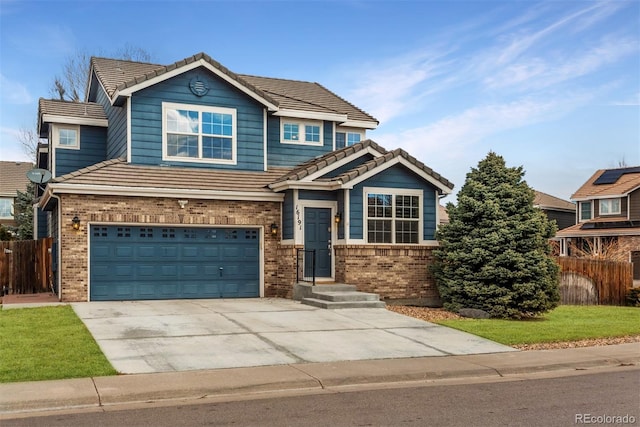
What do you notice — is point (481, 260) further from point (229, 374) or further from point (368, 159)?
point (229, 374)

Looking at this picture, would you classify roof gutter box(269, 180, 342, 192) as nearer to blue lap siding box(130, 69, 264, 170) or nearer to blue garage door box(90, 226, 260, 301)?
blue garage door box(90, 226, 260, 301)

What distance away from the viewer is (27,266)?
2144 centimetres

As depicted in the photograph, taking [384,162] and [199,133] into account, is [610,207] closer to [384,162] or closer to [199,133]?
[384,162]

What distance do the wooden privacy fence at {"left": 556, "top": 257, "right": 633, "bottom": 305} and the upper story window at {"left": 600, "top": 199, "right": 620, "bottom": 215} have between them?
1794 centimetres

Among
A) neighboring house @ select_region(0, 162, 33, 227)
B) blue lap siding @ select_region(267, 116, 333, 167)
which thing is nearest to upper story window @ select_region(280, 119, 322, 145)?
blue lap siding @ select_region(267, 116, 333, 167)

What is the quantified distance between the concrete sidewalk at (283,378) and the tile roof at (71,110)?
14405 millimetres

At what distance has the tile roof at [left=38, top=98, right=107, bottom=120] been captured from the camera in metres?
21.0

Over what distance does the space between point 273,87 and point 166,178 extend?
719 centimetres

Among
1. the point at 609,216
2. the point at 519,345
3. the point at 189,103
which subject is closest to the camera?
the point at 519,345

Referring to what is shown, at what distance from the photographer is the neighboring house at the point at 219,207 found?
17.3 metres

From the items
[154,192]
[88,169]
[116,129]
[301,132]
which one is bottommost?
[154,192]

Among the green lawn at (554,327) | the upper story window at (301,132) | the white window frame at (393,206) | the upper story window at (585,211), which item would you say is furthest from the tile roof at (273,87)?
the upper story window at (585,211)

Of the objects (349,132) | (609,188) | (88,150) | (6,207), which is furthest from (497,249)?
(6,207)

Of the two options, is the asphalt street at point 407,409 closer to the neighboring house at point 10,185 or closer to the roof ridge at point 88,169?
the roof ridge at point 88,169
